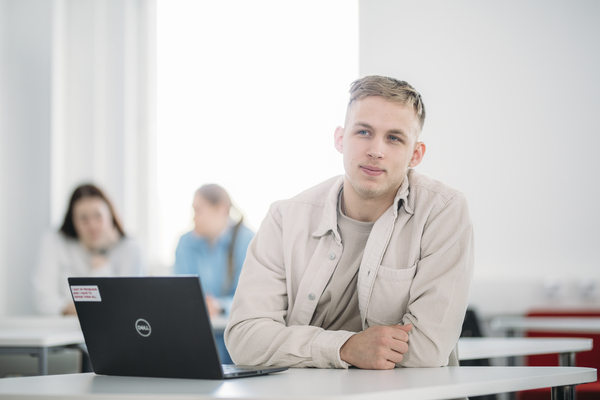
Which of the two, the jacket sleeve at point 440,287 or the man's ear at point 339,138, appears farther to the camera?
the man's ear at point 339,138

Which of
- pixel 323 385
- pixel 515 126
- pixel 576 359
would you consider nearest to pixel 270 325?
pixel 323 385

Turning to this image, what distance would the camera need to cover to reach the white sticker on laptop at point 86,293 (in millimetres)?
1250

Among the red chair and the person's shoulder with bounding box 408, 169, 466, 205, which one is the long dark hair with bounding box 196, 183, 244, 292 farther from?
the person's shoulder with bounding box 408, 169, 466, 205

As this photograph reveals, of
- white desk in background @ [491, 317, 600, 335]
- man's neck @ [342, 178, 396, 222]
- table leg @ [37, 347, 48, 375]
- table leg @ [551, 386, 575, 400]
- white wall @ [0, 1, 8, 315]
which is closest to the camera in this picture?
table leg @ [551, 386, 575, 400]

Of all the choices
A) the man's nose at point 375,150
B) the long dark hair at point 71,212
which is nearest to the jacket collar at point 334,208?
the man's nose at point 375,150

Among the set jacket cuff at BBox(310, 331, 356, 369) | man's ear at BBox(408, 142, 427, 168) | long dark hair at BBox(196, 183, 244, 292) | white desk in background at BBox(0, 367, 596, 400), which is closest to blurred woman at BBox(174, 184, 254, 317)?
long dark hair at BBox(196, 183, 244, 292)

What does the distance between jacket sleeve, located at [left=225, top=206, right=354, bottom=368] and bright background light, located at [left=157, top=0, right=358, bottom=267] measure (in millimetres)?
2733

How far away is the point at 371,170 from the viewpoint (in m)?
1.73

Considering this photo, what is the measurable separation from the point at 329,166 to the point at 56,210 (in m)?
2.09

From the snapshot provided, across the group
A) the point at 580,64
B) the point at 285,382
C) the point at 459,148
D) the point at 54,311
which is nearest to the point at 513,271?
the point at 459,148

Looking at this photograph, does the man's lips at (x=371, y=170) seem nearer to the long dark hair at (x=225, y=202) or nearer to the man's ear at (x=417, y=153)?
the man's ear at (x=417, y=153)

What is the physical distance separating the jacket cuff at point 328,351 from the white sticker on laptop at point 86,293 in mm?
Answer: 516

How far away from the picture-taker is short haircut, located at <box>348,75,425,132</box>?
173 cm

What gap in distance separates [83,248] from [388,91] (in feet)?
9.21
